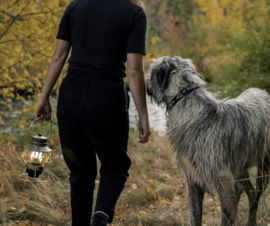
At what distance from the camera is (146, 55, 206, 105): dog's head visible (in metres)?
3.67

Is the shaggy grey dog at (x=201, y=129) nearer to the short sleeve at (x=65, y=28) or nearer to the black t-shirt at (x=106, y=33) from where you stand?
the black t-shirt at (x=106, y=33)

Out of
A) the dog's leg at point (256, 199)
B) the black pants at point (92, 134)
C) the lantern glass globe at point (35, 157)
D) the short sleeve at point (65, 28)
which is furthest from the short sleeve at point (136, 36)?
the dog's leg at point (256, 199)

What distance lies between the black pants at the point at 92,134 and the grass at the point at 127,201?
0.91 metres

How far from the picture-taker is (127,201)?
5387mm

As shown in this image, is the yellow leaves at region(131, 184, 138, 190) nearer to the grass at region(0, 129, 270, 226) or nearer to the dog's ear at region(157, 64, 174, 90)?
the grass at region(0, 129, 270, 226)

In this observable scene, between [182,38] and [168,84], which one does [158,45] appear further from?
[168,84]

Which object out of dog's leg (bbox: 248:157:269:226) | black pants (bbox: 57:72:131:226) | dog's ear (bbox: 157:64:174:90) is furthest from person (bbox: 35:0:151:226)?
dog's leg (bbox: 248:157:269:226)

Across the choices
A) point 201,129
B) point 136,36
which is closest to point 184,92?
point 201,129

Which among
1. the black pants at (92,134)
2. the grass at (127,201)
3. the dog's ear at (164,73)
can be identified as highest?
the dog's ear at (164,73)

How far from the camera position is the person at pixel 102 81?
10.2 feet

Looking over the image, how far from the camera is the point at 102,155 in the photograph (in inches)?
129

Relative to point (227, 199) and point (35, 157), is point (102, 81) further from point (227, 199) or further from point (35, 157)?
point (227, 199)

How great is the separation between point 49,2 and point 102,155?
9.65 feet

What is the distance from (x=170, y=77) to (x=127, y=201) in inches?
83.9
